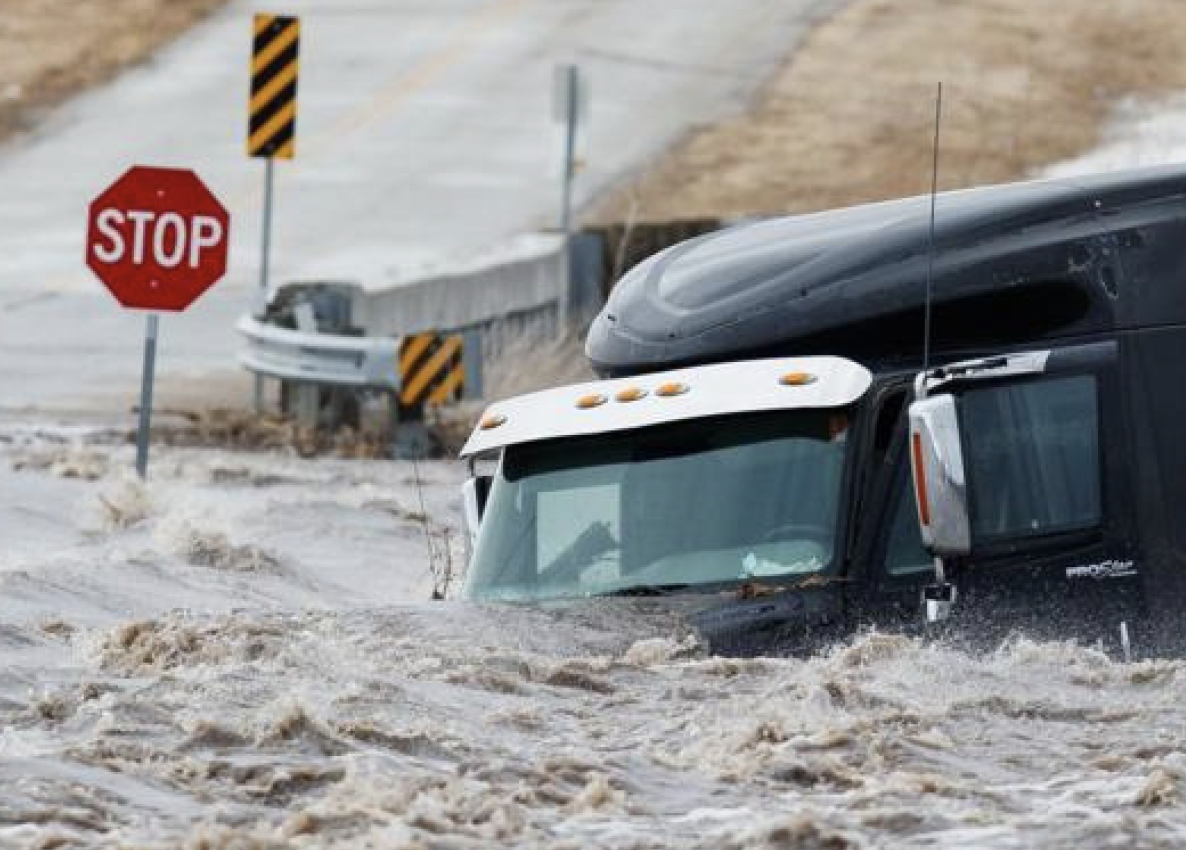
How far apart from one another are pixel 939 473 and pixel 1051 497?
827 mm

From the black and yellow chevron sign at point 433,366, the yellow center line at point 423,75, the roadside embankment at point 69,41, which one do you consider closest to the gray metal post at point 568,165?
the black and yellow chevron sign at point 433,366

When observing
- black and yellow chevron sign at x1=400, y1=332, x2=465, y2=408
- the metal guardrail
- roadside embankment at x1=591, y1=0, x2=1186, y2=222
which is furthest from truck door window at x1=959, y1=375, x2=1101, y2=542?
roadside embankment at x1=591, y1=0, x2=1186, y2=222

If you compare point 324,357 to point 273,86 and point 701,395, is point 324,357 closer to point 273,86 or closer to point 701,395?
point 273,86

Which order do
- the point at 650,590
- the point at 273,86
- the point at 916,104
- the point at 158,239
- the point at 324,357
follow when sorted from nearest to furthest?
the point at 650,590
the point at 158,239
the point at 324,357
the point at 273,86
the point at 916,104

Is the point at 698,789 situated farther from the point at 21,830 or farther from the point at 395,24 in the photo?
the point at 395,24


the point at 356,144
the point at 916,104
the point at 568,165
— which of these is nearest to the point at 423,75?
the point at 356,144

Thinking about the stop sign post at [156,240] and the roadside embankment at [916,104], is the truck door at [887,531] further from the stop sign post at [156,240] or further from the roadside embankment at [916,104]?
the roadside embankment at [916,104]

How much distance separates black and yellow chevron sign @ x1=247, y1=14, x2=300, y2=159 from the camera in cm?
2550

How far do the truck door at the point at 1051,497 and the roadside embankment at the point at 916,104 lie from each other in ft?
66.0

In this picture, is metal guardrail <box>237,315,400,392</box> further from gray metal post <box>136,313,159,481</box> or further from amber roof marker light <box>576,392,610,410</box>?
amber roof marker light <box>576,392,610,410</box>

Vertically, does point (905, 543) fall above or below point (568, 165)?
below

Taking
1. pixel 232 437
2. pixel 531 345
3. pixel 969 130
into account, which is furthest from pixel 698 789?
pixel 969 130

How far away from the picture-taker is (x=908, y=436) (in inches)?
450

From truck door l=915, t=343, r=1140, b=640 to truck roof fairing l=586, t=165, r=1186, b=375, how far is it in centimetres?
16
